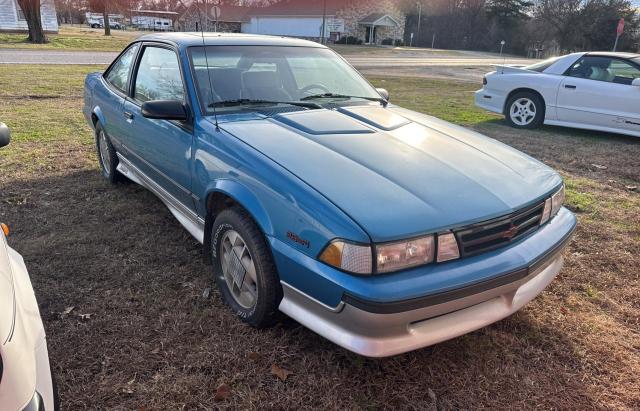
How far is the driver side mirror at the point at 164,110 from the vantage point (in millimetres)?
2938

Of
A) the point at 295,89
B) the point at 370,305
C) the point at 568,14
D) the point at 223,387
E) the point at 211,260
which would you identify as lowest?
the point at 223,387

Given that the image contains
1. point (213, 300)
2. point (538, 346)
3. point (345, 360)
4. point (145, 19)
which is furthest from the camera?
point (145, 19)

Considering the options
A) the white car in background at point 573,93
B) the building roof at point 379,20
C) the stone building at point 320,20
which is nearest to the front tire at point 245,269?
the white car in background at point 573,93

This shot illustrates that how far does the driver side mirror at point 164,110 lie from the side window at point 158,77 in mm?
287

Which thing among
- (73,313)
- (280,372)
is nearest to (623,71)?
(280,372)

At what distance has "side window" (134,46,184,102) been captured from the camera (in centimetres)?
339

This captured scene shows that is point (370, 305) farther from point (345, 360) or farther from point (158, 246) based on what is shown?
point (158, 246)

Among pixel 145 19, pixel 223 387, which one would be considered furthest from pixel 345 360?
pixel 145 19

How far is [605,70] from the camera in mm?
A: 7578

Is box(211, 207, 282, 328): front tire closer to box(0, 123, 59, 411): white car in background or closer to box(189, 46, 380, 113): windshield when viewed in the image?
box(189, 46, 380, 113): windshield

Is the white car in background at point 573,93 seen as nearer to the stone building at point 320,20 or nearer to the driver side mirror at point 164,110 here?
the driver side mirror at point 164,110

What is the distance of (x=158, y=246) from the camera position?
3.64 metres

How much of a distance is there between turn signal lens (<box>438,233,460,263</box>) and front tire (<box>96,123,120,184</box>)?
139 inches

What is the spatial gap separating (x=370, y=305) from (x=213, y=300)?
1366mm
